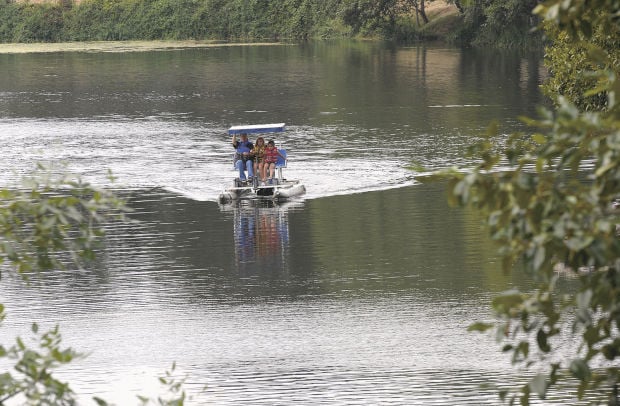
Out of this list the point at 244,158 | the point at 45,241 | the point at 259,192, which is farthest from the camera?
the point at 259,192

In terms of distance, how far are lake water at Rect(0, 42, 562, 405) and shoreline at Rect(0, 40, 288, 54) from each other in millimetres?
42216

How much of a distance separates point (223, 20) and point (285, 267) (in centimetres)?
7872

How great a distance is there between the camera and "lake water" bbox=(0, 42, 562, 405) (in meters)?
13.3

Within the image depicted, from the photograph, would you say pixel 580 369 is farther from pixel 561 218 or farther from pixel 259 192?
pixel 259 192

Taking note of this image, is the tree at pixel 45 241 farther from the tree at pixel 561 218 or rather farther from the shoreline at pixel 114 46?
the shoreline at pixel 114 46

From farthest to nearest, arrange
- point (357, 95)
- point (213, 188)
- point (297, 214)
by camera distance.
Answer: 1. point (357, 95)
2. point (213, 188)
3. point (297, 214)

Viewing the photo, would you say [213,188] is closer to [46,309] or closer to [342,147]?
[342,147]

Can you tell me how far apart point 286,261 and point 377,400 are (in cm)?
724

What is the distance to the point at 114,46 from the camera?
3558 inches

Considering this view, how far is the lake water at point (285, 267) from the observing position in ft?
43.5

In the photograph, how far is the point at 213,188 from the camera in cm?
2653

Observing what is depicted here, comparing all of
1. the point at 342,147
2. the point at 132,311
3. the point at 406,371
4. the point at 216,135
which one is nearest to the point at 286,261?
the point at 132,311

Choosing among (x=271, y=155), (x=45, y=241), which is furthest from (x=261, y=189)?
(x=45, y=241)

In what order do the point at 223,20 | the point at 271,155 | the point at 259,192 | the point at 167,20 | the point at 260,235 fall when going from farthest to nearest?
1. the point at 167,20
2. the point at 223,20
3. the point at 259,192
4. the point at 271,155
5. the point at 260,235
